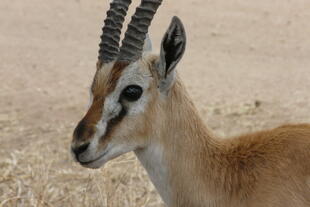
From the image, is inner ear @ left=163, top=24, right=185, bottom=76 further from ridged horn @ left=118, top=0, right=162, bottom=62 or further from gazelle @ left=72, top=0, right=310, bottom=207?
ridged horn @ left=118, top=0, right=162, bottom=62

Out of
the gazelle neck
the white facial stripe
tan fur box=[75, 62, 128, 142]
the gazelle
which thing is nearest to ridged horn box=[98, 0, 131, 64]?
the gazelle

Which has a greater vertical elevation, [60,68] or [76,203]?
[76,203]

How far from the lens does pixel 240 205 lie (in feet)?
16.8

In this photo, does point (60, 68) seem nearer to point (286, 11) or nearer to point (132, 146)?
point (286, 11)

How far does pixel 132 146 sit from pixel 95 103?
1.33ft

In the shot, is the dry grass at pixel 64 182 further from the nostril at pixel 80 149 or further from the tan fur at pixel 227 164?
the nostril at pixel 80 149

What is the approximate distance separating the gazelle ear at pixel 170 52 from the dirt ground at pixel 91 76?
225 cm

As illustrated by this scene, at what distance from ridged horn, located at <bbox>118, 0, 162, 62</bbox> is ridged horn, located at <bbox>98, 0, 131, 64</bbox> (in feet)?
0.45

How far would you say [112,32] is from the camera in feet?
17.6

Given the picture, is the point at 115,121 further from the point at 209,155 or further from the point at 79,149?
the point at 209,155

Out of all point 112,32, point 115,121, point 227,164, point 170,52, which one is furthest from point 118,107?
point 227,164

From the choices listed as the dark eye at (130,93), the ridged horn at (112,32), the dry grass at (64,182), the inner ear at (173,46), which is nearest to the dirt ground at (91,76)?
the dry grass at (64,182)

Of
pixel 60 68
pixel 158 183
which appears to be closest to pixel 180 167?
pixel 158 183

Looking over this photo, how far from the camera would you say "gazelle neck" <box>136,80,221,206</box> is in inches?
202
